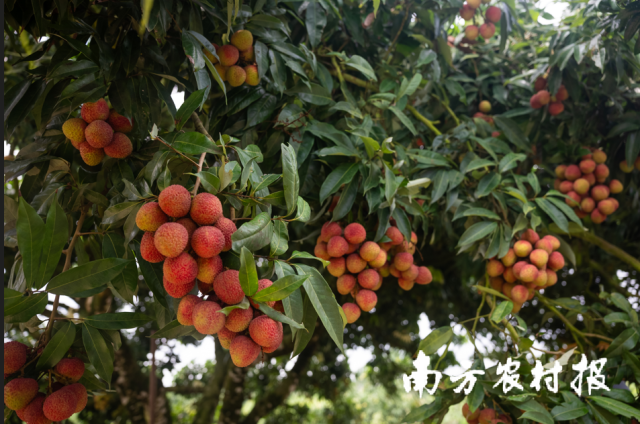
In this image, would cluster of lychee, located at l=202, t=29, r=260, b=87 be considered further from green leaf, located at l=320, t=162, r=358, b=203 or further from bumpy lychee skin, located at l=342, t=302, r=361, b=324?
bumpy lychee skin, located at l=342, t=302, r=361, b=324

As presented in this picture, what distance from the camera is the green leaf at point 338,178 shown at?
3.20 feet

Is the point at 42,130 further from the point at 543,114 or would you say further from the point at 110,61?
the point at 543,114

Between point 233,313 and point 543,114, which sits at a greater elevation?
point 233,313

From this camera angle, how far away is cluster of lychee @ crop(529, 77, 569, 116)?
148 cm

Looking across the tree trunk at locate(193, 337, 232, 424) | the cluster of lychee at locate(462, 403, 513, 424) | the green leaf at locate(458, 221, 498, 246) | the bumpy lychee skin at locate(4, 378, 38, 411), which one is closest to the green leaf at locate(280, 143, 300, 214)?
the bumpy lychee skin at locate(4, 378, 38, 411)

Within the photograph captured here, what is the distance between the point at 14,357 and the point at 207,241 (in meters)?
0.36

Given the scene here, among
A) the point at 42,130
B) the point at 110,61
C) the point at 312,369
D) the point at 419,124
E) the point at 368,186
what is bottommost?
the point at 312,369

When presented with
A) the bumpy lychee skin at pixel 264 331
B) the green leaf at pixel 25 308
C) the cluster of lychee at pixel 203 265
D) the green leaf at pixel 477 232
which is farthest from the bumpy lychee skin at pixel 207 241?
the green leaf at pixel 477 232

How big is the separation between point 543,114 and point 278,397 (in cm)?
237

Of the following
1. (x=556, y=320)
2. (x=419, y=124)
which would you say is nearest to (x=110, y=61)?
(x=419, y=124)

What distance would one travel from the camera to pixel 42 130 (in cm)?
85

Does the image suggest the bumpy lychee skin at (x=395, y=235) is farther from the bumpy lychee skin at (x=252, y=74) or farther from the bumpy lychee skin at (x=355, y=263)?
the bumpy lychee skin at (x=252, y=74)

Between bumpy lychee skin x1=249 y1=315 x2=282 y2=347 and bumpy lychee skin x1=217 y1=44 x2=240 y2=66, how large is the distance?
23.3 inches

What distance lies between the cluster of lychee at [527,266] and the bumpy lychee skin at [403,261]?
310 mm
